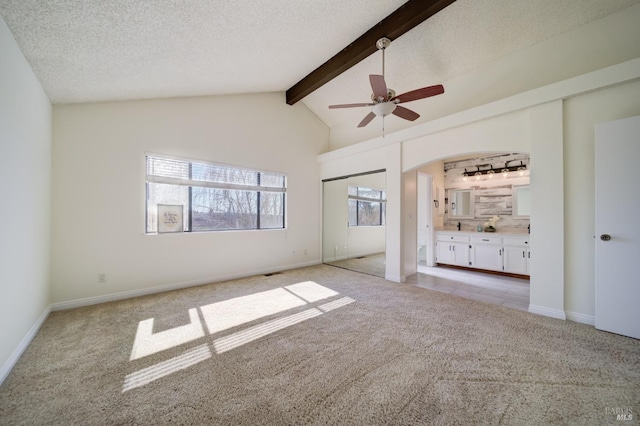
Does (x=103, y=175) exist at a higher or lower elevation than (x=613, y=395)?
higher

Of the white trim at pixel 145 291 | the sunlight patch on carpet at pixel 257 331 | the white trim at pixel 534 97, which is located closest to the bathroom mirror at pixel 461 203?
the white trim at pixel 534 97

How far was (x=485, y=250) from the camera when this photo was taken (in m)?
5.17

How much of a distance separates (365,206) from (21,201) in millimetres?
6292

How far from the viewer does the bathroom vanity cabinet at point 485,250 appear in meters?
4.75

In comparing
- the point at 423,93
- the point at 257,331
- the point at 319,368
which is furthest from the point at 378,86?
the point at 257,331

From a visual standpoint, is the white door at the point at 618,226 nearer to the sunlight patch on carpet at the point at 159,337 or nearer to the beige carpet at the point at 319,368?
the beige carpet at the point at 319,368

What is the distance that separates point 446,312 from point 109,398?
11.0 feet

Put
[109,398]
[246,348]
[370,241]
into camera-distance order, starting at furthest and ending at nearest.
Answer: [370,241], [246,348], [109,398]

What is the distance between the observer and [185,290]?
13.1 ft

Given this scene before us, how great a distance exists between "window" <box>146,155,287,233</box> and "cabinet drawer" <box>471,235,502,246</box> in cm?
425

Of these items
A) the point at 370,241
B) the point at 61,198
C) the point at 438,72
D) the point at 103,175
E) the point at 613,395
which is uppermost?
the point at 438,72

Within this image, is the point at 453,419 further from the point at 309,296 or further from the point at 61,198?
the point at 61,198

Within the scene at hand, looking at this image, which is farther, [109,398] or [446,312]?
[446,312]

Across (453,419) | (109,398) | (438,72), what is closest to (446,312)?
(453,419)
